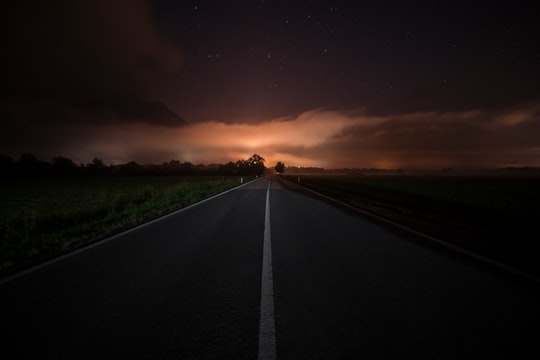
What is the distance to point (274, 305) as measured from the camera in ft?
8.55

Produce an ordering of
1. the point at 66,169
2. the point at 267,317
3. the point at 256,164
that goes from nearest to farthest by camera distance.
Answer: the point at 267,317
the point at 66,169
the point at 256,164

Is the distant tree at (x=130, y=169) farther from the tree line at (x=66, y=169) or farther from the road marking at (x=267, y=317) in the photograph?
the road marking at (x=267, y=317)

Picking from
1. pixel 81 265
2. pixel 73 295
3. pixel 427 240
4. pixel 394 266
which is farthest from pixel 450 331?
pixel 81 265

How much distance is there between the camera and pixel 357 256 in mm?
4207

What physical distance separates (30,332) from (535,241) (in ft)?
30.2

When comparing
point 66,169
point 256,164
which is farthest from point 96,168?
point 256,164

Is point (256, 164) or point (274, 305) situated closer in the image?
point (274, 305)

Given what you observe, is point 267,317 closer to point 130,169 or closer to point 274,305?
point 274,305

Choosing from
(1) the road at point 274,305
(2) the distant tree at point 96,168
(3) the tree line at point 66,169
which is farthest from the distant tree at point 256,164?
(1) the road at point 274,305

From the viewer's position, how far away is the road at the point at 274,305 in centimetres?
Result: 196

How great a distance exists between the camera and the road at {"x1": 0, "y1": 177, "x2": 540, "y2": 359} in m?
1.96

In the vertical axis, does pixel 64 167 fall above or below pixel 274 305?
above

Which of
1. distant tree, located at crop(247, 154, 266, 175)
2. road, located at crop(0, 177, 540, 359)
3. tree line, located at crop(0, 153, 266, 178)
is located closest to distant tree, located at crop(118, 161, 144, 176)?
Result: tree line, located at crop(0, 153, 266, 178)

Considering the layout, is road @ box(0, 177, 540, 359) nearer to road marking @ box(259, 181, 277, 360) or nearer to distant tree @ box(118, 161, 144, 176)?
road marking @ box(259, 181, 277, 360)
